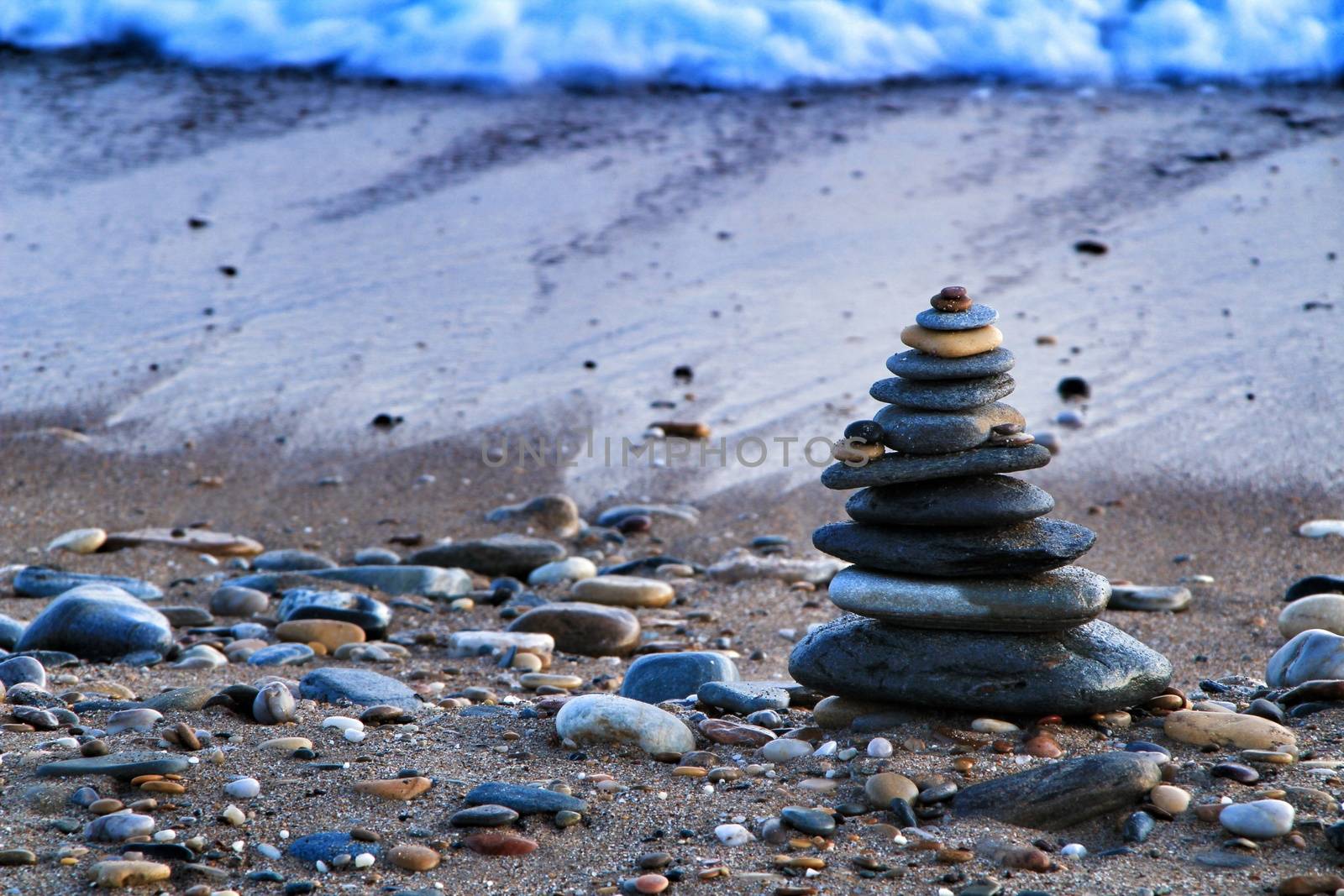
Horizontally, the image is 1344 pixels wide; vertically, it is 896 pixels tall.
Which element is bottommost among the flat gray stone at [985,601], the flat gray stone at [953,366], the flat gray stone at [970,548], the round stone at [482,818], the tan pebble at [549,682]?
the tan pebble at [549,682]

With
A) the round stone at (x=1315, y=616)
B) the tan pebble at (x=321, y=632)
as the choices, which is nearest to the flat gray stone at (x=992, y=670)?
the round stone at (x=1315, y=616)

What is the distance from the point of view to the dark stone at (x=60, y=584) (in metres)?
4.79

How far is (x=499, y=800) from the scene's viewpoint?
8.84ft

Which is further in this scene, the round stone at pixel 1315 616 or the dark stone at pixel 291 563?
the dark stone at pixel 291 563

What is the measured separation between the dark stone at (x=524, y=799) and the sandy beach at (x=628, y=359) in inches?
1.3

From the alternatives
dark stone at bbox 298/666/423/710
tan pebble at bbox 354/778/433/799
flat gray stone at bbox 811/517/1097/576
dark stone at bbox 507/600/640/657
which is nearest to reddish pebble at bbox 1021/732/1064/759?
flat gray stone at bbox 811/517/1097/576

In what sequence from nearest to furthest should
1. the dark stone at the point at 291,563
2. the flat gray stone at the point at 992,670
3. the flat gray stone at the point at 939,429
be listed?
1. the flat gray stone at the point at 992,670
2. the flat gray stone at the point at 939,429
3. the dark stone at the point at 291,563

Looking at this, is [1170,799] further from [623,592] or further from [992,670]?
[623,592]

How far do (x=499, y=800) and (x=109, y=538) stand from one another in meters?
3.23

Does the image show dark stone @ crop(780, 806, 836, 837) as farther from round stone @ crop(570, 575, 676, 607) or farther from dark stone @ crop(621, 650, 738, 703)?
round stone @ crop(570, 575, 676, 607)

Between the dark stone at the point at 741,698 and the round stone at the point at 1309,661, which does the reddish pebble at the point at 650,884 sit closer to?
the dark stone at the point at 741,698

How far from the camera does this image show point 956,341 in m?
3.22

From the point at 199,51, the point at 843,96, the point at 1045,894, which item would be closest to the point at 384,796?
the point at 1045,894

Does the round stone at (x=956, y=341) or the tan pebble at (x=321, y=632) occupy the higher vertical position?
the round stone at (x=956, y=341)
